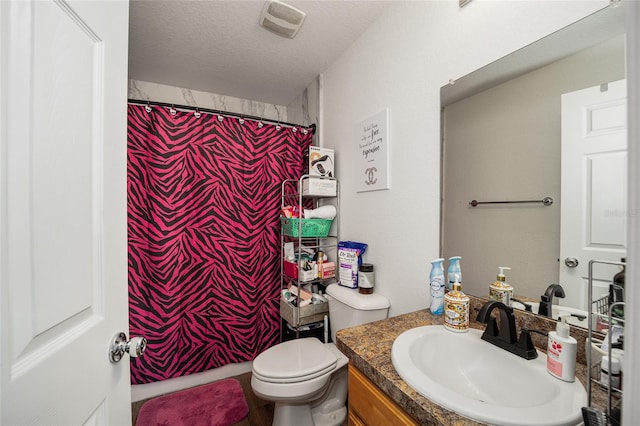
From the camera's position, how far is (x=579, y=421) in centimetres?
45

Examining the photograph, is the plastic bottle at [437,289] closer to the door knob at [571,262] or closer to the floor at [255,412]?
the door knob at [571,262]

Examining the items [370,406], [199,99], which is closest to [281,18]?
[199,99]

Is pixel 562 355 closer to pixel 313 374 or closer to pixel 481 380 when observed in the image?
pixel 481 380

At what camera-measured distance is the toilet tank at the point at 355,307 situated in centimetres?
124

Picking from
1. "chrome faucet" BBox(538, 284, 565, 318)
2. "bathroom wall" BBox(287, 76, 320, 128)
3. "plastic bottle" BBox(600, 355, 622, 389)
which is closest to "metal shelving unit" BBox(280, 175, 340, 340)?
"bathroom wall" BBox(287, 76, 320, 128)

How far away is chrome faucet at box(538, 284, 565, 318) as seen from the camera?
0.70 metres

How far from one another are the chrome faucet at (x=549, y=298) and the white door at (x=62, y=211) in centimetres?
114

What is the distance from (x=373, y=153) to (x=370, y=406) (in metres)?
1.12

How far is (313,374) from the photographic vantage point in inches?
44.3

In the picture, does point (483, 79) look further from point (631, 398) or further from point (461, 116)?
point (631, 398)

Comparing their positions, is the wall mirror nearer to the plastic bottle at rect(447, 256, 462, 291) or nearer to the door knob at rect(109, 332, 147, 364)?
the plastic bottle at rect(447, 256, 462, 291)

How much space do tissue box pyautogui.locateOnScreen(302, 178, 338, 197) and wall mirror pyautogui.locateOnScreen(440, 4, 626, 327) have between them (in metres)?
0.78

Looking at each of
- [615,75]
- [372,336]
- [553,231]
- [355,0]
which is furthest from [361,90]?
[372,336]

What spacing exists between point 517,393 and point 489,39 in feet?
3.58
